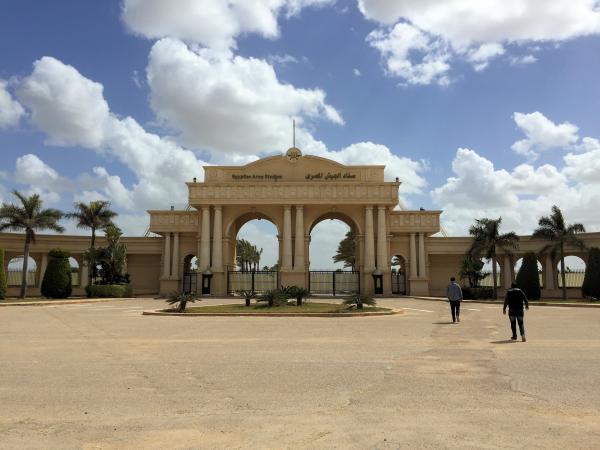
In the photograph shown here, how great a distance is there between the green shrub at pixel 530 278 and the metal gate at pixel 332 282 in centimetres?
1402

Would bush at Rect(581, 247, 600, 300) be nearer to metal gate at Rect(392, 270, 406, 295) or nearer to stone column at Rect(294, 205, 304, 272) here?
metal gate at Rect(392, 270, 406, 295)

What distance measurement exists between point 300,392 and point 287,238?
40.7 m

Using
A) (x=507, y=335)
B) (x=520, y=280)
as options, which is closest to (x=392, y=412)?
(x=507, y=335)

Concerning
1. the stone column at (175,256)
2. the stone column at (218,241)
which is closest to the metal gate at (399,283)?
the stone column at (218,241)

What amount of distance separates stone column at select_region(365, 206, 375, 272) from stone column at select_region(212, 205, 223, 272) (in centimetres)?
1334

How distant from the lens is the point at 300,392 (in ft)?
23.5

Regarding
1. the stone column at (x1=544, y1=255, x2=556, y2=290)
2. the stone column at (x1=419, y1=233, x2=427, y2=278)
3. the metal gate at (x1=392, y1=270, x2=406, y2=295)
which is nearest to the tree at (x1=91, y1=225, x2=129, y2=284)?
A: the metal gate at (x1=392, y1=270, x2=406, y2=295)

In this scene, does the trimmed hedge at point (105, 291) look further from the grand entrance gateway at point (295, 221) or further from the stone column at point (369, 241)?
the stone column at point (369, 241)

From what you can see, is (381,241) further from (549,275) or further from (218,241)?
(549,275)

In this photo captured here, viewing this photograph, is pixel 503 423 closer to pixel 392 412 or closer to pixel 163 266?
pixel 392 412

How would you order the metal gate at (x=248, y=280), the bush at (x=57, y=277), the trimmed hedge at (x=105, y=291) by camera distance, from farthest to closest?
the metal gate at (x=248, y=280) → the trimmed hedge at (x=105, y=291) → the bush at (x=57, y=277)

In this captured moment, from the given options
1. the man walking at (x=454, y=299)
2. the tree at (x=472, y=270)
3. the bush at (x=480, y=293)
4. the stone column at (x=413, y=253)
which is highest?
the stone column at (x=413, y=253)

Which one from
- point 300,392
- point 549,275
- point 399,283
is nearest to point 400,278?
point 399,283

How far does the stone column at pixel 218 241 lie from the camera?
4744 centimetres
